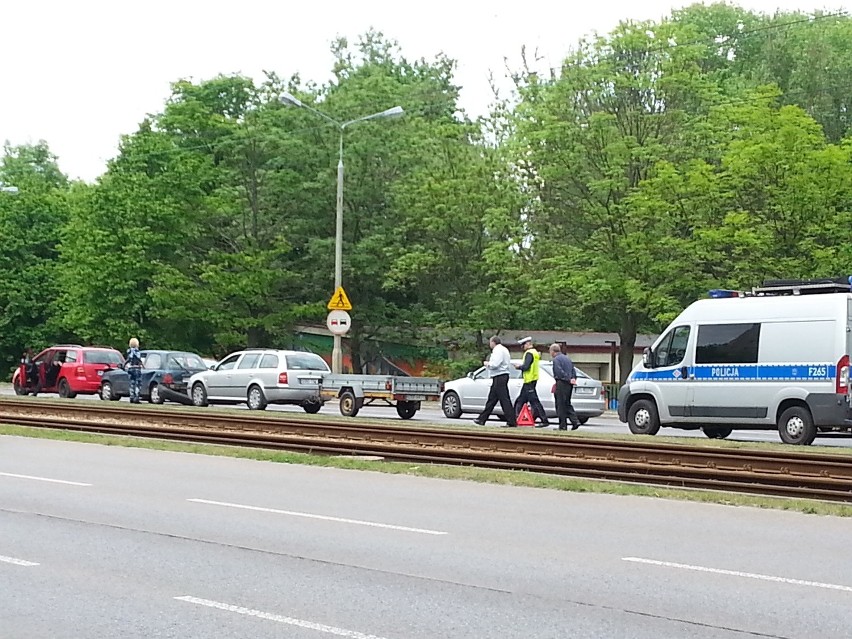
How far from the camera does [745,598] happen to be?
8.20 metres

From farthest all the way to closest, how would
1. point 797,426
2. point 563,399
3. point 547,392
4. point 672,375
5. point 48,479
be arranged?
point 547,392 < point 563,399 < point 672,375 < point 797,426 < point 48,479

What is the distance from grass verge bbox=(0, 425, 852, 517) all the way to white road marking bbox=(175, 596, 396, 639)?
6.99m

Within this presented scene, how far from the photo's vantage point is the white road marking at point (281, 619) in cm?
705

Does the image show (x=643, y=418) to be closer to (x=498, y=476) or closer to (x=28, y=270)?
(x=498, y=476)

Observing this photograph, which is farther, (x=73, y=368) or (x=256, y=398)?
(x=73, y=368)

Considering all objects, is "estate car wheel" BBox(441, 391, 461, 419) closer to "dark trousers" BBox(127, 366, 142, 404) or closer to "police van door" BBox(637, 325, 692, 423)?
"police van door" BBox(637, 325, 692, 423)

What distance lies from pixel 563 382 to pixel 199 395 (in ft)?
43.3

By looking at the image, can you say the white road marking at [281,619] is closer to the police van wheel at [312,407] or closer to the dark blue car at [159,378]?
the police van wheel at [312,407]

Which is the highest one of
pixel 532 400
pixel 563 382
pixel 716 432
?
pixel 563 382

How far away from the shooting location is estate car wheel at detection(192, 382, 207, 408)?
34.4 meters

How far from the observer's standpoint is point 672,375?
23375 mm

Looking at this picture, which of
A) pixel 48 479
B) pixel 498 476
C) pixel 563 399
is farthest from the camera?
pixel 563 399

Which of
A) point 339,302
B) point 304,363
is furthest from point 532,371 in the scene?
point 339,302

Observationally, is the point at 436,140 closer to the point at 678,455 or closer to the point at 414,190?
the point at 414,190
